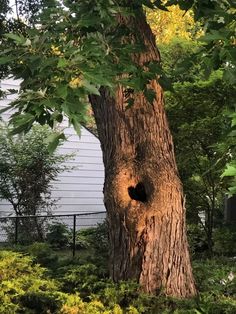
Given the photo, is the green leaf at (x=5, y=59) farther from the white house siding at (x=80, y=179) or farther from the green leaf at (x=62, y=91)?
the white house siding at (x=80, y=179)

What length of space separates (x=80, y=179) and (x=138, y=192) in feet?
34.7

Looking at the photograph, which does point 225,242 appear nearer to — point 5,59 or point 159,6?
Answer: point 159,6

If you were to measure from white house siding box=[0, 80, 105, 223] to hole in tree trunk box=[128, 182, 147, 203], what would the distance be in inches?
374

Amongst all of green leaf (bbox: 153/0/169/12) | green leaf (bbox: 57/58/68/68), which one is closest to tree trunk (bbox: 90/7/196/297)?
green leaf (bbox: 153/0/169/12)

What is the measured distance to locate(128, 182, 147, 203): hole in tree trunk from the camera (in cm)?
587

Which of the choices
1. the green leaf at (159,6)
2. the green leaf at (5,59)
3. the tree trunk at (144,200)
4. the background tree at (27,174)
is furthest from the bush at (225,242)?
the green leaf at (5,59)

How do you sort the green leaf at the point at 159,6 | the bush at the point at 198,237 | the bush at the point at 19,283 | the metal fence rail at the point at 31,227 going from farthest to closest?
the metal fence rail at the point at 31,227 → the bush at the point at 198,237 → the bush at the point at 19,283 → the green leaf at the point at 159,6

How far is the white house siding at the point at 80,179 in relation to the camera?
15.8m

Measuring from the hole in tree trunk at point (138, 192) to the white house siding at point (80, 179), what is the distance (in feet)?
31.2

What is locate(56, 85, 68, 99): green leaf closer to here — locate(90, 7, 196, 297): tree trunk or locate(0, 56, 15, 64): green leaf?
locate(0, 56, 15, 64): green leaf

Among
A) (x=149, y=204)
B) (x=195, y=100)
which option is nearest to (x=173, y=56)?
(x=195, y=100)

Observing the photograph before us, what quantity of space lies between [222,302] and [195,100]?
488cm

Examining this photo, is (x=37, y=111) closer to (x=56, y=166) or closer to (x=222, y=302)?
(x=222, y=302)

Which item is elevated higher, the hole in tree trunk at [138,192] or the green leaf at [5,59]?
the green leaf at [5,59]
